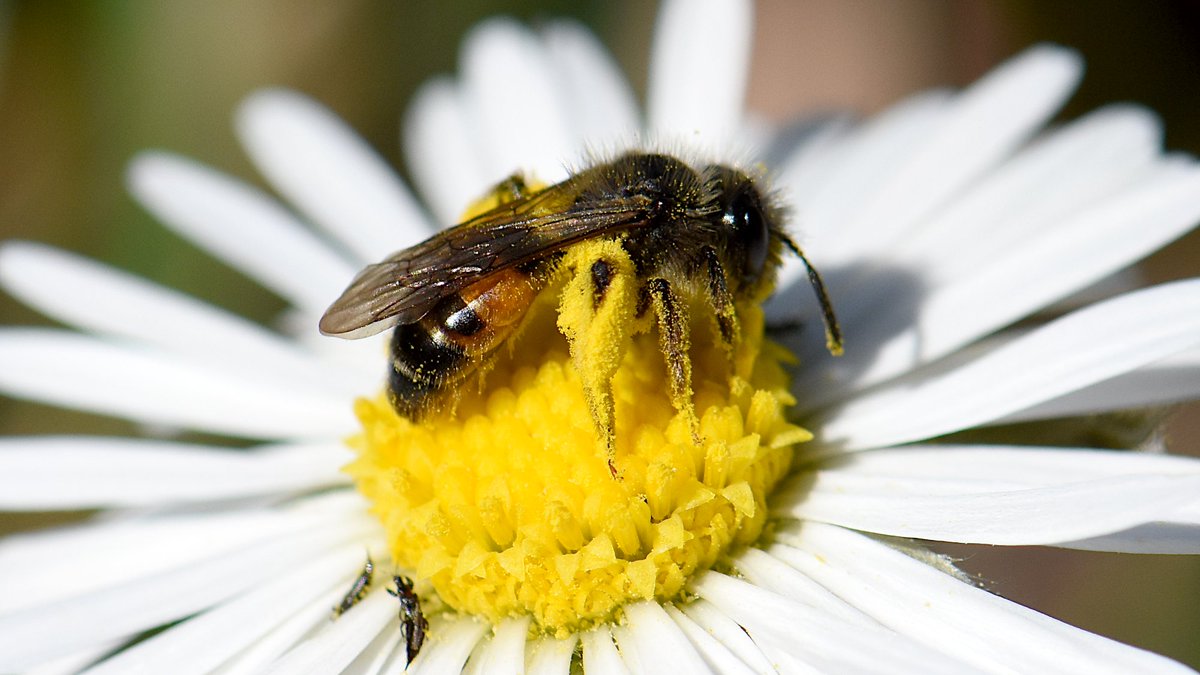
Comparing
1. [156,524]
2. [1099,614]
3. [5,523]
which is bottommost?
[1099,614]

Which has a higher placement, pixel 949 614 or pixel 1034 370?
pixel 1034 370

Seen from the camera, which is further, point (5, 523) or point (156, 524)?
point (5, 523)

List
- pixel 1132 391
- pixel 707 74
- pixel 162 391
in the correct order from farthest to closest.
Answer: pixel 707 74 → pixel 162 391 → pixel 1132 391

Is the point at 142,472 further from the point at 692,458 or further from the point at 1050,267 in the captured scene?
the point at 1050,267

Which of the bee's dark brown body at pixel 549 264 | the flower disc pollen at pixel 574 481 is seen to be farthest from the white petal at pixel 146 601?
the bee's dark brown body at pixel 549 264

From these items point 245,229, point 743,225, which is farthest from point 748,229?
point 245,229

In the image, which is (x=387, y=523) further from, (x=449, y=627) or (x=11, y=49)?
(x=11, y=49)

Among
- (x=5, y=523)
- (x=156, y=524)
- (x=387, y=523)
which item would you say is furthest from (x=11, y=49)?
(x=387, y=523)
